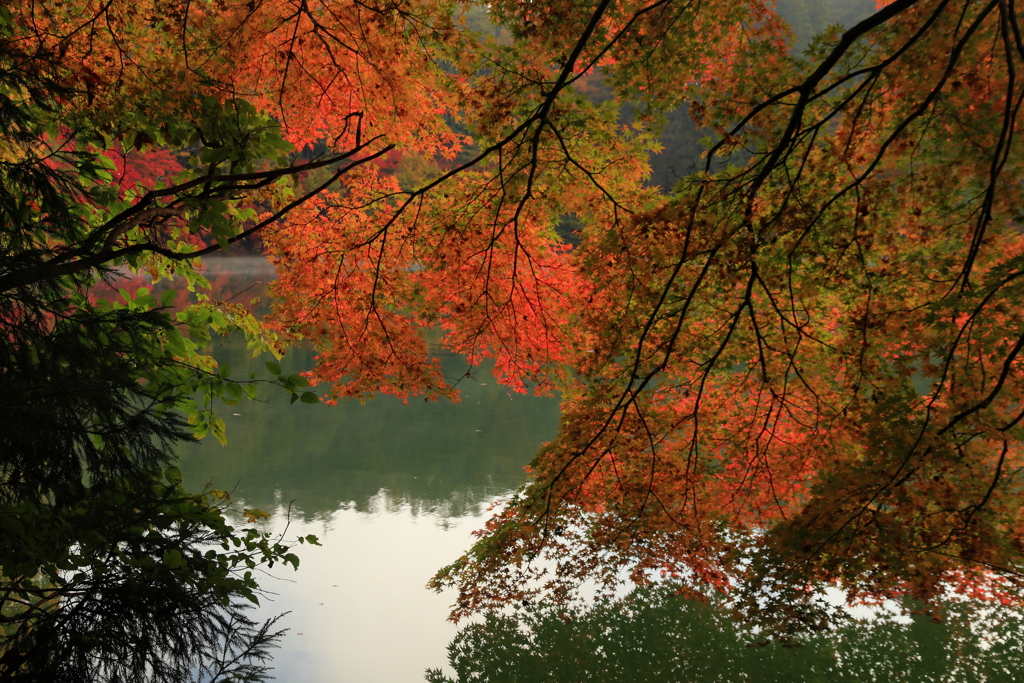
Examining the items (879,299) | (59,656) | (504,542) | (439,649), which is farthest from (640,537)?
(59,656)

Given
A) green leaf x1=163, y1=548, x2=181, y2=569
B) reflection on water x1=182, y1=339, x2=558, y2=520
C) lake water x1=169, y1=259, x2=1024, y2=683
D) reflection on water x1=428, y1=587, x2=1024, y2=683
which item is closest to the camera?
green leaf x1=163, y1=548, x2=181, y2=569

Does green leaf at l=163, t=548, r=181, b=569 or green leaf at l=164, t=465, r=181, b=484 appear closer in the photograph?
green leaf at l=163, t=548, r=181, b=569

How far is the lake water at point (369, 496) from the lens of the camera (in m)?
6.06

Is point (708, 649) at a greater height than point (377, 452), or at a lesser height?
lesser

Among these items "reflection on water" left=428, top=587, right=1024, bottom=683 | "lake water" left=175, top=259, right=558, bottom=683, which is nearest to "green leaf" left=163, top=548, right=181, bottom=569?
"lake water" left=175, top=259, right=558, bottom=683

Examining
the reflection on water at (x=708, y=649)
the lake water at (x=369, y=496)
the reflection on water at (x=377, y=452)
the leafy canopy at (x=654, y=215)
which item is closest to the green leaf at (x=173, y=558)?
the leafy canopy at (x=654, y=215)

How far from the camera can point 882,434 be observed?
367cm

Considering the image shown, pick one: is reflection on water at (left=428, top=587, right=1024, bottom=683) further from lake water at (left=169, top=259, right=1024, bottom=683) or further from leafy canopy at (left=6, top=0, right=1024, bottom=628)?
leafy canopy at (left=6, top=0, right=1024, bottom=628)

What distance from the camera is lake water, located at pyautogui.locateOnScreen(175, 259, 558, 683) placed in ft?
19.9

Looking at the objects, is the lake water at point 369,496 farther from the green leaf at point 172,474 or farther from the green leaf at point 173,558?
the green leaf at point 173,558

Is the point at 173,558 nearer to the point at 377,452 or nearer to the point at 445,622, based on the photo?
the point at 445,622

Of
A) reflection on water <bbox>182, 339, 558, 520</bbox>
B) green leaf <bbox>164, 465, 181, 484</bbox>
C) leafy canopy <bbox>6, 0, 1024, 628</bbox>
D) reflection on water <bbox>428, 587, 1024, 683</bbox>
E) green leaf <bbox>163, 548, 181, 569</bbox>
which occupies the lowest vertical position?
green leaf <bbox>163, 548, 181, 569</bbox>

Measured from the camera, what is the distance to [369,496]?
952 centimetres

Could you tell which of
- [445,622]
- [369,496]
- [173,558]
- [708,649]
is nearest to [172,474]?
[173,558]
